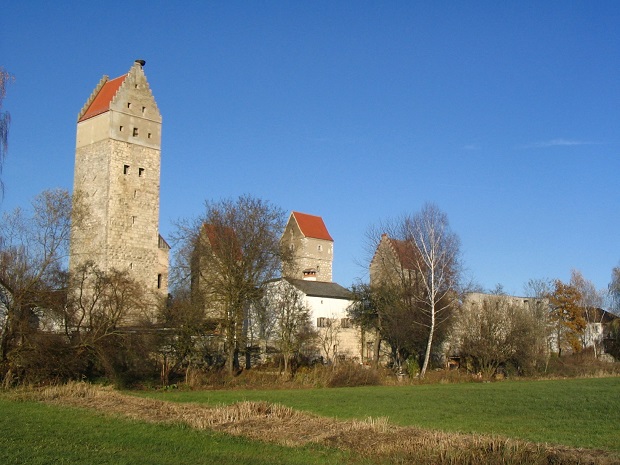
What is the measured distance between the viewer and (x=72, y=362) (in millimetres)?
29984

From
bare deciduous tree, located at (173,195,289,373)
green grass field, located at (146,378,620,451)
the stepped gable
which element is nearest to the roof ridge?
the stepped gable

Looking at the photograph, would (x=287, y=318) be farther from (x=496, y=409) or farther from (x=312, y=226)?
(x=312, y=226)

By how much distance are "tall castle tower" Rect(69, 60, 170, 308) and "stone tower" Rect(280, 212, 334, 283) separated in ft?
82.7

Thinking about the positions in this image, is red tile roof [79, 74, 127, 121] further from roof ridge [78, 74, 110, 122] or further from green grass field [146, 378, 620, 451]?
green grass field [146, 378, 620, 451]

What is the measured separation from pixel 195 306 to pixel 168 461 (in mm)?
27720

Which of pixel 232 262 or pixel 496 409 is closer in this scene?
pixel 496 409

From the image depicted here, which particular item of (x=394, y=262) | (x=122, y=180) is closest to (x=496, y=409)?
(x=394, y=262)

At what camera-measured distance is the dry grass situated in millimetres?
11344

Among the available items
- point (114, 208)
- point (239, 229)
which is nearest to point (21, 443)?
point (239, 229)

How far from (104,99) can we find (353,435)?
42524mm

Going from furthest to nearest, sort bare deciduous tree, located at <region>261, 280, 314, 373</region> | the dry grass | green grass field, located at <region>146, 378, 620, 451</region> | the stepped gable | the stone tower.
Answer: the stone tower, the stepped gable, bare deciduous tree, located at <region>261, 280, 314, 373</region>, green grass field, located at <region>146, 378, 620, 451</region>, the dry grass

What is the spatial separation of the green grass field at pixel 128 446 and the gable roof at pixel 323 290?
3322 centimetres

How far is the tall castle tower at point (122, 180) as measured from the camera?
4803cm

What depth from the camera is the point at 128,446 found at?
42.4ft
